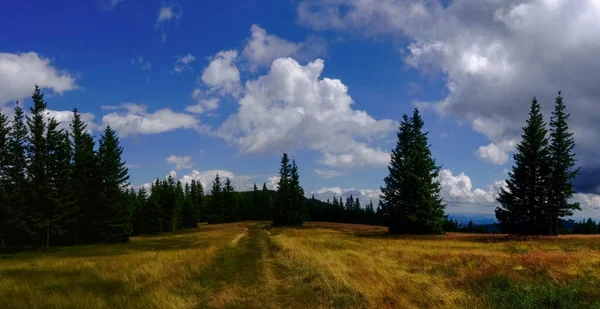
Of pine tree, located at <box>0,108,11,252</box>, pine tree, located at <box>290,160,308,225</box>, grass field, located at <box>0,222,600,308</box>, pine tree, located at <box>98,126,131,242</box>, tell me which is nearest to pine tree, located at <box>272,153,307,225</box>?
pine tree, located at <box>290,160,308,225</box>

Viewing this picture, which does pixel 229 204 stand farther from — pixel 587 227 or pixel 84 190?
pixel 587 227

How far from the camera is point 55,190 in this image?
128ft

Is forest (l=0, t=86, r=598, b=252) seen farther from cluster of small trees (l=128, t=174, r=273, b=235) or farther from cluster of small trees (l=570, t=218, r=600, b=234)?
cluster of small trees (l=570, t=218, r=600, b=234)

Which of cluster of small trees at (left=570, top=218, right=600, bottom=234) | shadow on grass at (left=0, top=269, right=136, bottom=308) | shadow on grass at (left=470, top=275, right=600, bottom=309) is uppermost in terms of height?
shadow on grass at (left=470, top=275, right=600, bottom=309)

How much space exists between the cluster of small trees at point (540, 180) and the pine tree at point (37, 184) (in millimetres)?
51816

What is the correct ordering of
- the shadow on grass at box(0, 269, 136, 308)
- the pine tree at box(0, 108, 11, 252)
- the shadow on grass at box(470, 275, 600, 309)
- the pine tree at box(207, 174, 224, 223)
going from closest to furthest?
the shadow on grass at box(470, 275, 600, 309) < the shadow on grass at box(0, 269, 136, 308) < the pine tree at box(0, 108, 11, 252) < the pine tree at box(207, 174, 224, 223)

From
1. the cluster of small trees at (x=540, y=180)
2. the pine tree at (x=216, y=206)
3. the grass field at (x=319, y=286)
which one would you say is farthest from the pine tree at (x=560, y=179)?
the pine tree at (x=216, y=206)

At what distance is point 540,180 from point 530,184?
1.11m

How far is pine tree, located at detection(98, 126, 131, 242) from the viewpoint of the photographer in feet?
149

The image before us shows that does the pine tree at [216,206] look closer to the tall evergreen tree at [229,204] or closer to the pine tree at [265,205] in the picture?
the tall evergreen tree at [229,204]

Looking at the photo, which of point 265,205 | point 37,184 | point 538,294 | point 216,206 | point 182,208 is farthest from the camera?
point 265,205

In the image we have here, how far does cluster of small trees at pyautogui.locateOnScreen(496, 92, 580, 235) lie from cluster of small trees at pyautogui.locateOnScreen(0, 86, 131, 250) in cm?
4789

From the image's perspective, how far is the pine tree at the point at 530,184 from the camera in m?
42.2

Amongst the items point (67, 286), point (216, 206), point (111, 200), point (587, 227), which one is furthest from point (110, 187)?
point (587, 227)
